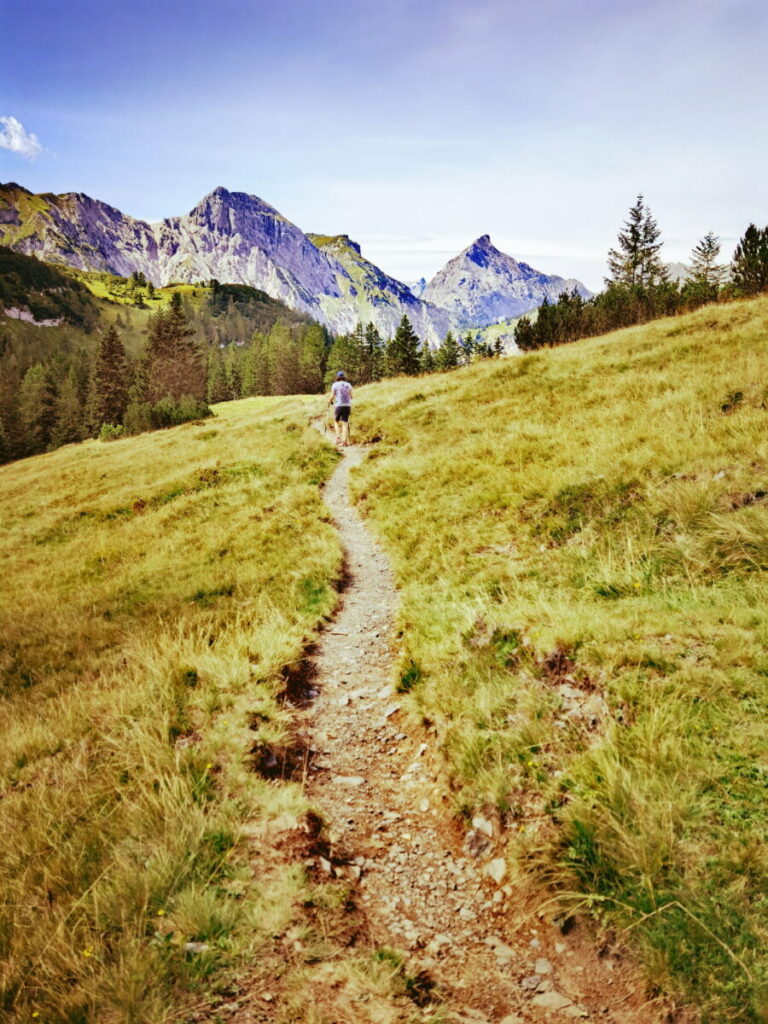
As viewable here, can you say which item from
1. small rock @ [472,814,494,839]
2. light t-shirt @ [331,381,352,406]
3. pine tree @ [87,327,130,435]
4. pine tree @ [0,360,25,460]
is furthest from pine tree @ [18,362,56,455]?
small rock @ [472,814,494,839]

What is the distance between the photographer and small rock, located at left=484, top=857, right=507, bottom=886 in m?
3.75

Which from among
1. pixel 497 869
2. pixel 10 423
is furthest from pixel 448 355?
pixel 497 869

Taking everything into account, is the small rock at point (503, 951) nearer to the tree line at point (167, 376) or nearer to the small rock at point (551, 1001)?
the small rock at point (551, 1001)

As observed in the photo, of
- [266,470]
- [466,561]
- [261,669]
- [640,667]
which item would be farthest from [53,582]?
[640,667]

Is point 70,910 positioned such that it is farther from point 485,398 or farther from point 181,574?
point 485,398

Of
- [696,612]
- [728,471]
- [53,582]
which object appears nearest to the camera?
[696,612]

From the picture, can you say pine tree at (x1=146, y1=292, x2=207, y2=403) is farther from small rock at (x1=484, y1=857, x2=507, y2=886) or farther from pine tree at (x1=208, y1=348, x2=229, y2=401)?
small rock at (x1=484, y1=857, x2=507, y2=886)

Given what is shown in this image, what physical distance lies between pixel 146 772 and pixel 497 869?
3248 mm

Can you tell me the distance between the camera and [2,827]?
170 inches

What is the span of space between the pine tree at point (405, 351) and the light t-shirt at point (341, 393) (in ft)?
238

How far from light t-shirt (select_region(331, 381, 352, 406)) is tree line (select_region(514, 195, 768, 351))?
4520cm

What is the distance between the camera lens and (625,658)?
15.1ft

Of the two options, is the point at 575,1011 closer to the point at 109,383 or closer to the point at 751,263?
the point at 751,263

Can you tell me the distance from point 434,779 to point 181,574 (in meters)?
8.87
